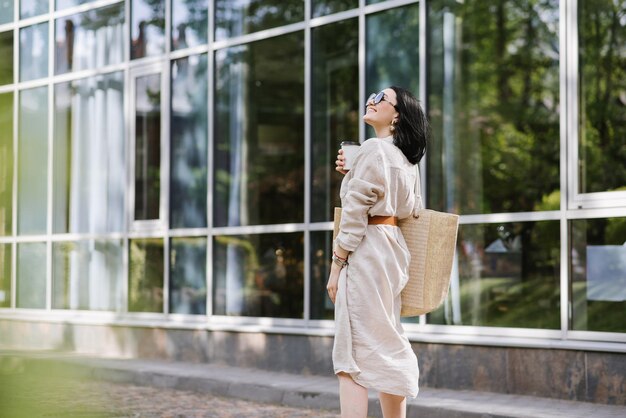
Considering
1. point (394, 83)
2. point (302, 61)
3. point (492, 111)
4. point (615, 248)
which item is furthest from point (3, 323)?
point (492, 111)

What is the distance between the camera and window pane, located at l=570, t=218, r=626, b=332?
22.7ft

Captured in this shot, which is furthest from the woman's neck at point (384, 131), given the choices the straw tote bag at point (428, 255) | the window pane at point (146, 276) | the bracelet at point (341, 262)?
the window pane at point (146, 276)

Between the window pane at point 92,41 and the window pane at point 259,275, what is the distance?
9.40 feet

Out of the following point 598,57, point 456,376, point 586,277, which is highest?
point 598,57

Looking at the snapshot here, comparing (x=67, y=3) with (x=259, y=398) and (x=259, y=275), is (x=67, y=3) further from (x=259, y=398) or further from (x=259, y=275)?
(x=259, y=275)

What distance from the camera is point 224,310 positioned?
9820mm

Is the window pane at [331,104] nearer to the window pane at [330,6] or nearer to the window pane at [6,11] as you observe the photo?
the window pane at [330,6]

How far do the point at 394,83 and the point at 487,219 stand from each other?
1458 mm

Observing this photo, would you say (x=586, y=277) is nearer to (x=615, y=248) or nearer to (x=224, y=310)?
(x=615, y=248)

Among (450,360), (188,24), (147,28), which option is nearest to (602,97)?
(450,360)

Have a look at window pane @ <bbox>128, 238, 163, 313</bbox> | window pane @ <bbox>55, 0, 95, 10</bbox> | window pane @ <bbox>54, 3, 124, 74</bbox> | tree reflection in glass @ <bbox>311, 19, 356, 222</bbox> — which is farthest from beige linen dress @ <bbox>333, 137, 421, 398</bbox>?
window pane @ <bbox>54, 3, 124, 74</bbox>

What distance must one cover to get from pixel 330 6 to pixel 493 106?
7.29 feet

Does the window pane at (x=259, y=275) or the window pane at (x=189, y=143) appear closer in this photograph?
the window pane at (x=259, y=275)

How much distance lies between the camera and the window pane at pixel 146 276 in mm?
10523
